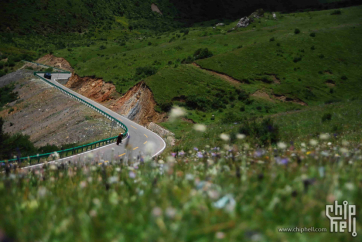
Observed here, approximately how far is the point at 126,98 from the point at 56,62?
178 ft

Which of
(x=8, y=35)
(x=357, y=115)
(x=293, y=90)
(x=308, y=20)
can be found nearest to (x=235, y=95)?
(x=293, y=90)

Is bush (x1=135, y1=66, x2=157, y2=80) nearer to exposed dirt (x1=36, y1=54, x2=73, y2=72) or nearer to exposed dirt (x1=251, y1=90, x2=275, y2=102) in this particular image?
exposed dirt (x1=251, y1=90, x2=275, y2=102)

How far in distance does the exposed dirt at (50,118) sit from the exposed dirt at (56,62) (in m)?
22.0

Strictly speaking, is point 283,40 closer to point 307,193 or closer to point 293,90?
point 293,90

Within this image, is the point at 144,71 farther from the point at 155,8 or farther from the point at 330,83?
the point at 155,8

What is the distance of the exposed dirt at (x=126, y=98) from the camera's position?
48.1m

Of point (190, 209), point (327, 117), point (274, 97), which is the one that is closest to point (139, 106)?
point (274, 97)

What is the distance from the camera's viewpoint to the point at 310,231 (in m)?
2.49

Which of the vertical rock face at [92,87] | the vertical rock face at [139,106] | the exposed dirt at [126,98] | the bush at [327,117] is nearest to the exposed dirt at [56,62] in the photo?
the vertical rock face at [92,87]

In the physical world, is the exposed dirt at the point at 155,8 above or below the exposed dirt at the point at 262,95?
above

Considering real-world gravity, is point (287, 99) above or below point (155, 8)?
below

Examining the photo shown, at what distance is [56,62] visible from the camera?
97.4 m

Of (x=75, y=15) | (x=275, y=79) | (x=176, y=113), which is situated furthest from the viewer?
(x=75, y=15)

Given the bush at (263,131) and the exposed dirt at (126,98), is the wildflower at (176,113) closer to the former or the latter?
the bush at (263,131)
